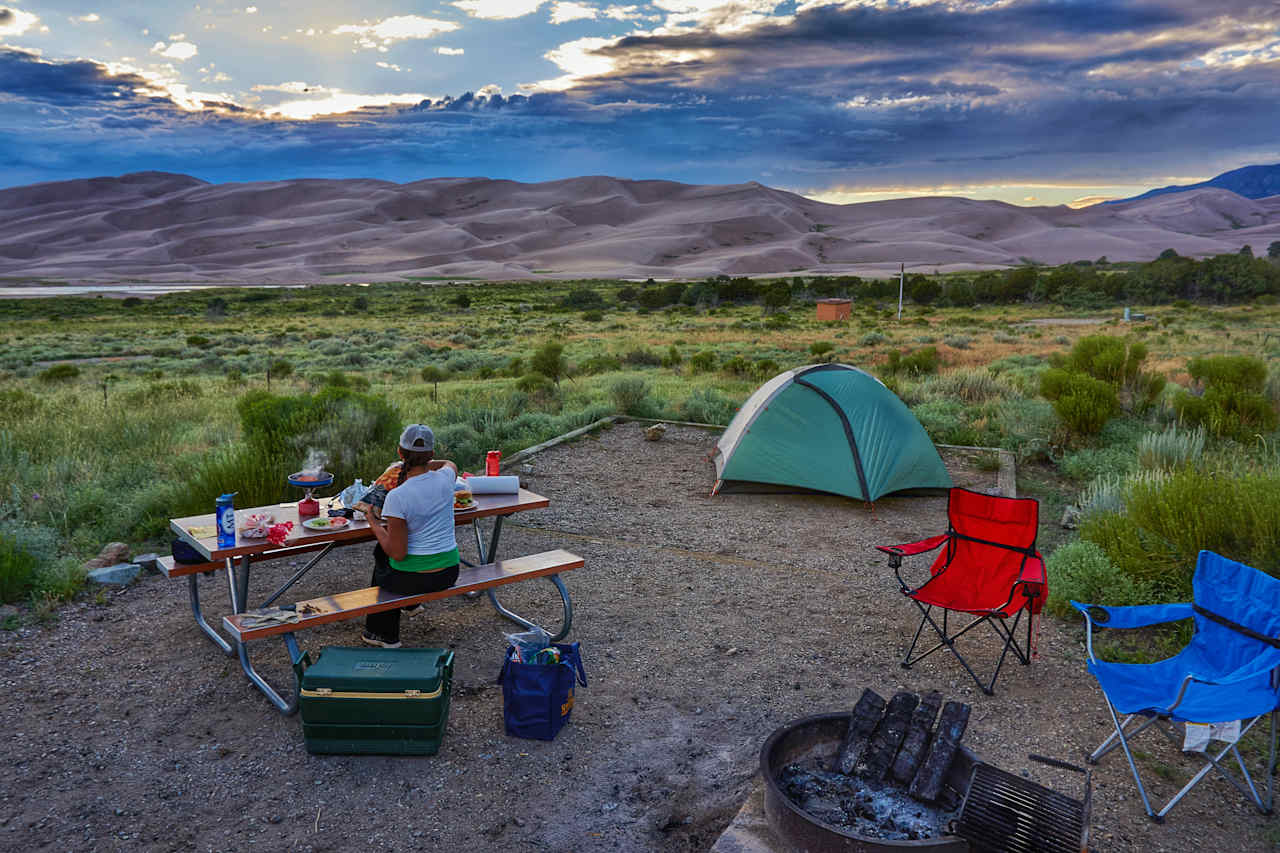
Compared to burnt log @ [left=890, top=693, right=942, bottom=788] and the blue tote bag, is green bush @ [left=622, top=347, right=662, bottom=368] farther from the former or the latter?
burnt log @ [left=890, top=693, right=942, bottom=788]

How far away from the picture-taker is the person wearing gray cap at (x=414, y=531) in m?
4.70

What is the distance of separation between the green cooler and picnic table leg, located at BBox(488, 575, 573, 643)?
124 cm

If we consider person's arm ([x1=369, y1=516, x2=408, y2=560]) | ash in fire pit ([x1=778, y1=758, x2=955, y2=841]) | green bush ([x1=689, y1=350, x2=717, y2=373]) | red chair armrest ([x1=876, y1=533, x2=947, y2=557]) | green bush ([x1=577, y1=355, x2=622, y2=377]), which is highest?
person's arm ([x1=369, y1=516, x2=408, y2=560])

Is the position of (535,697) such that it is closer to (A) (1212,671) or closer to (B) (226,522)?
(B) (226,522)

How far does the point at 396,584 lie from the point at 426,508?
52 centimetres

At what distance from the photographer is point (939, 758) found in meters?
3.39

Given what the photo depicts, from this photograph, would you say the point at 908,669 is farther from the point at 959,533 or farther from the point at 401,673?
the point at 401,673

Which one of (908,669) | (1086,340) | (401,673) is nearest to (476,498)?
(401,673)

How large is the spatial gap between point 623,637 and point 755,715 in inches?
50.1

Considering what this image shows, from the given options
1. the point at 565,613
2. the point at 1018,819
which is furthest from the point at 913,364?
the point at 1018,819

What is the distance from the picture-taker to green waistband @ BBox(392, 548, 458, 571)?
488 cm

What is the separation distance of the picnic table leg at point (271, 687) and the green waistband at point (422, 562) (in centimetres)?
69

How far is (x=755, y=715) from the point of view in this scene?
4.51 meters

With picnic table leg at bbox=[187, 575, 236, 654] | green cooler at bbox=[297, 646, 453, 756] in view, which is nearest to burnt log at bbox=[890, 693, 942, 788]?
green cooler at bbox=[297, 646, 453, 756]
